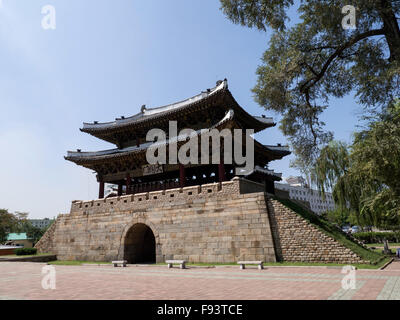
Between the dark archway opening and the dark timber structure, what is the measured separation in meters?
2.98

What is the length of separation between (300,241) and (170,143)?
9233 mm

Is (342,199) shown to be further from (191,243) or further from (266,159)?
(191,243)

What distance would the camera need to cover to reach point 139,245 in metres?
17.1

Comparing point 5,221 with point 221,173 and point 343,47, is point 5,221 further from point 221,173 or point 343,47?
point 343,47

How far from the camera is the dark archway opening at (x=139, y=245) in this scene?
53.5ft

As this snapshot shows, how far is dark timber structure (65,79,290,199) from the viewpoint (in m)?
17.2

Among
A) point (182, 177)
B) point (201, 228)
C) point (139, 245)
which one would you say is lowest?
point (139, 245)

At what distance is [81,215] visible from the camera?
18500 millimetres

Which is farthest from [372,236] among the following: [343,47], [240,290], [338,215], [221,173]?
[240,290]
